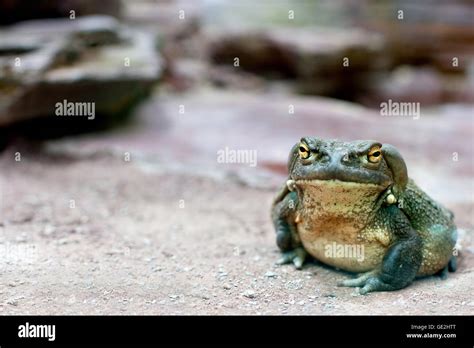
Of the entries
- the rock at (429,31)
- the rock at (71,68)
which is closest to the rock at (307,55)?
the rock at (429,31)

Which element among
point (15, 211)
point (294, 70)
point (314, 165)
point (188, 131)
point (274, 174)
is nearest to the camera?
point (314, 165)

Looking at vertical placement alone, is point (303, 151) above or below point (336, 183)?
above

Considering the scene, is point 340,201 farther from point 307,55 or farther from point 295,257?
point 307,55

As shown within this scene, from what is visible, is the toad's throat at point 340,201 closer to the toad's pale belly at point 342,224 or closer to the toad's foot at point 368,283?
the toad's pale belly at point 342,224

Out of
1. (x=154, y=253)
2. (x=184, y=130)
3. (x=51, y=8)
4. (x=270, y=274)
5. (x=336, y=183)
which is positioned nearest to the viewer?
(x=336, y=183)

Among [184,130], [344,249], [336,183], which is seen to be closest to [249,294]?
[344,249]
